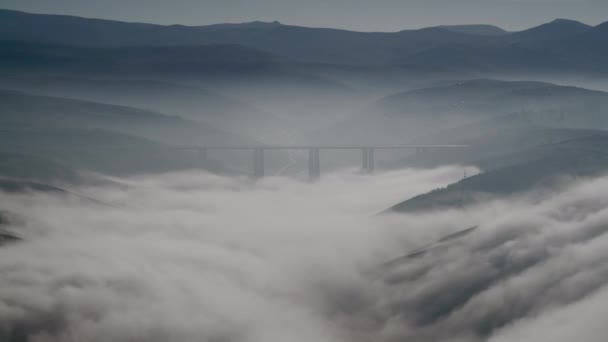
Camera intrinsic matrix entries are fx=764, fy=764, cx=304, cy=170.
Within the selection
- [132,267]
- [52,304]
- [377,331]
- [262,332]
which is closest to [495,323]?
[377,331]

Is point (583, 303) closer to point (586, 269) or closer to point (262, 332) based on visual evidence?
point (586, 269)

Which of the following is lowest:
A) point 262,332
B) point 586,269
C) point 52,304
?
point 262,332

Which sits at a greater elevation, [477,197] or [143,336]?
[477,197]

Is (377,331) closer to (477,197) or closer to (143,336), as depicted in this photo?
(143,336)

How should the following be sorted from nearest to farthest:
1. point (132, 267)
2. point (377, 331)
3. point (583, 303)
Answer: point (583, 303) → point (377, 331) → point (132, 267)

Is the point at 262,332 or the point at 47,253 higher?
the point at 47,253

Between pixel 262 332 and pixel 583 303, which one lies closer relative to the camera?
pixel 583 303

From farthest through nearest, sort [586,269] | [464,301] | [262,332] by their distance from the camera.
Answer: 1. [262,332]
2. [464,301]
3. [586,269]

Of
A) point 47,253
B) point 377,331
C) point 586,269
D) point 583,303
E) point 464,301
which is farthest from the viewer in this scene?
point 47,253

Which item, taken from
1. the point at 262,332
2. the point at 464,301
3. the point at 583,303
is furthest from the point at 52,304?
the point at 583,303
